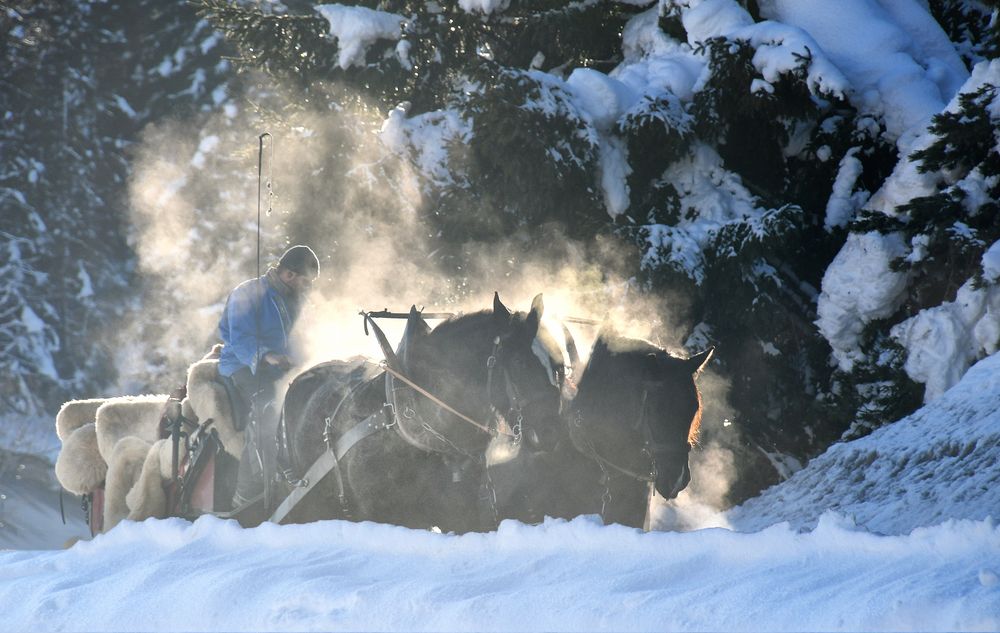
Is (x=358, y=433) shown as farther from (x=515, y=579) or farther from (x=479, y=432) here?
(x=515, y=579)

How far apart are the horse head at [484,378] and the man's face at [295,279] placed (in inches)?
80.9

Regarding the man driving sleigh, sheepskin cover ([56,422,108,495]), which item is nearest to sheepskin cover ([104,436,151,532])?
sheepskin cover ([56,422,108,495])

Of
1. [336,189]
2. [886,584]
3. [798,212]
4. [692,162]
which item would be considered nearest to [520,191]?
[692,162]

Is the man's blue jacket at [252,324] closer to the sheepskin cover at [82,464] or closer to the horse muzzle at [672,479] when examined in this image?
the sheepskin cover at [82,464]

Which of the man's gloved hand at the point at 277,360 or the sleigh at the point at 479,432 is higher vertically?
the sleigh at the point at 479,432

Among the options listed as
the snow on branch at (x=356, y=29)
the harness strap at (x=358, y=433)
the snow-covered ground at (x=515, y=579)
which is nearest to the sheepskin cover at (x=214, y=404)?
the harness strap at (x=358, y=433)

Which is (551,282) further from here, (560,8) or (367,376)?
(367,376)

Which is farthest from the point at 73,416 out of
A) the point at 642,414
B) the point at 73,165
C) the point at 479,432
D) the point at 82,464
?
the point at 73,165

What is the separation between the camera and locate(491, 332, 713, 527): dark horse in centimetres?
658

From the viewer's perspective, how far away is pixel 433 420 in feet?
20.0

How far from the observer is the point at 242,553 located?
4.18m

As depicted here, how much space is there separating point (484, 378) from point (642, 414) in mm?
1206

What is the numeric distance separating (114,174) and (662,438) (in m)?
24.4

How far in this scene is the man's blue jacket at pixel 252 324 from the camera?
778 cm
